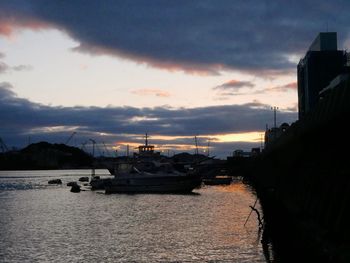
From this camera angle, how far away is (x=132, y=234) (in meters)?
45.4

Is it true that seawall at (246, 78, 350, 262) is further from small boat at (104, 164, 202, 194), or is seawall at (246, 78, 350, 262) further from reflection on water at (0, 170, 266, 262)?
small boat at (104, 164, 202, 194)

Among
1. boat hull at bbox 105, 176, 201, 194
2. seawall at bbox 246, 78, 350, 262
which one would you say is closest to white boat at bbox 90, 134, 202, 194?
boat hull at bbox 105, 176, 201, 194

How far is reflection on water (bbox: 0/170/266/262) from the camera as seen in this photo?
1382 inches

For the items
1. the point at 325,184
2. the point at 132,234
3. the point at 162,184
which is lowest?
the point at 132,234

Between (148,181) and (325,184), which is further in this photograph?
(148,181)

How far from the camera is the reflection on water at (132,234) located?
35.1 meters

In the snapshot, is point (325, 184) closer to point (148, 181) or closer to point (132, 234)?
point (132, 234)

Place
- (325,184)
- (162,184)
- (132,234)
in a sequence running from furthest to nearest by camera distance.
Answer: (162,184), (132,234), (325,184)

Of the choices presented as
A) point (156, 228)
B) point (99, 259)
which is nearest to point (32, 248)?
point (99, 259)

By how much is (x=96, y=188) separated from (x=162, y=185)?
24544mm

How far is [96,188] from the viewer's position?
117m

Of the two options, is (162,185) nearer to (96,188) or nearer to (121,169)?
(121,169)

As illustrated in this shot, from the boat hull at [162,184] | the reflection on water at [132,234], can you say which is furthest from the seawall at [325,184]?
the boat hull at [162,184]

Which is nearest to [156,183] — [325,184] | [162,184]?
[162,184]
